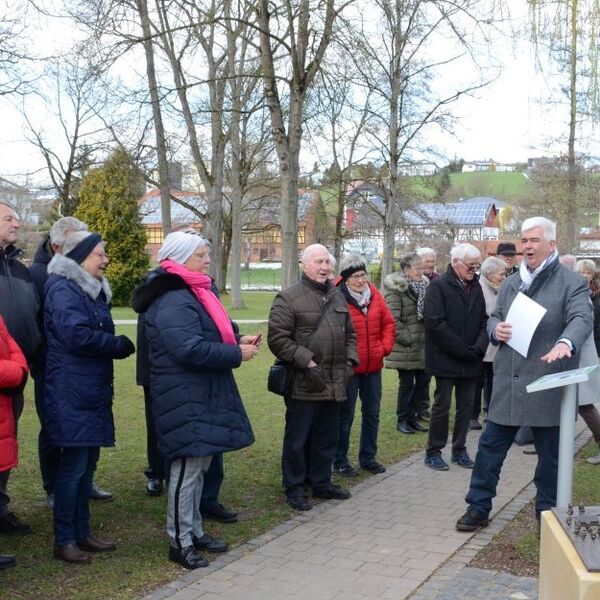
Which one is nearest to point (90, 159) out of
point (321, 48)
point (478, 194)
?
point (321, 48)

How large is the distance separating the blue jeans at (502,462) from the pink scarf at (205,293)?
198cm

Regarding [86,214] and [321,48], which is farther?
[86,214]

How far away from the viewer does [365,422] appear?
726cm

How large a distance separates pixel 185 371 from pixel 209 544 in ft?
3.96

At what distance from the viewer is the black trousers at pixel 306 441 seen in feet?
20.3

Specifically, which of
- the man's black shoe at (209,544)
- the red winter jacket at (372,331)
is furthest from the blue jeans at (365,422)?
the man's black shoe at (209,544)

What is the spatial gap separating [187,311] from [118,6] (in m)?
7.99

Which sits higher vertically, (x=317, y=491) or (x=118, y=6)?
(x=118, y=6)

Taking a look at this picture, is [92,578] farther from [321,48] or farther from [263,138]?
[263,138]

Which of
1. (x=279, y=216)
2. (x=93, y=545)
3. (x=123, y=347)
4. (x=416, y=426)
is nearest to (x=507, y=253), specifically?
(x=416, y=426)

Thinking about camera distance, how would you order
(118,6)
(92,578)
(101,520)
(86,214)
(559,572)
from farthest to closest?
(86,214)
(118,6)
(101,520)
(92,578)
(559,572)

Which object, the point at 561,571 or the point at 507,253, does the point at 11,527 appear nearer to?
the point at 561,571

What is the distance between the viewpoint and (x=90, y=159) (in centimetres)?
3638

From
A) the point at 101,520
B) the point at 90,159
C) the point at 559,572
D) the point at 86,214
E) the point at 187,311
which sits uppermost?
the point at 90,159
